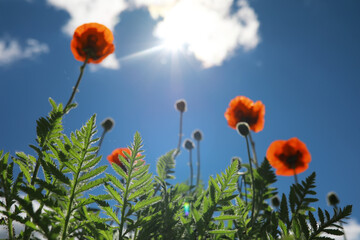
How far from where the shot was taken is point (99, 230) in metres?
0.49

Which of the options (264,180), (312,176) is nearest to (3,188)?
(312,176)

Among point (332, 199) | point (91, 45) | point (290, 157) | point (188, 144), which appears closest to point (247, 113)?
point (290, 157)

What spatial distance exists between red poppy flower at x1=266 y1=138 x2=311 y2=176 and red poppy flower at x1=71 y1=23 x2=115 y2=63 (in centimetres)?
174

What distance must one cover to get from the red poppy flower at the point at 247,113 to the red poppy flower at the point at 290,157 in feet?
0.95

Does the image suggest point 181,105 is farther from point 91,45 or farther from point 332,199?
point 91,45

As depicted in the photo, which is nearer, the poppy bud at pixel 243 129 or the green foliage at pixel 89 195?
the green foliage at pixel 89 195

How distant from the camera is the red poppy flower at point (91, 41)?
69.9 inches

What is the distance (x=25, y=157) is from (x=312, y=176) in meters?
0.70

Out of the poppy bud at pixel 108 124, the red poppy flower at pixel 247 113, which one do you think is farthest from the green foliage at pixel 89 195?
the poppy bud at pixel 108 124

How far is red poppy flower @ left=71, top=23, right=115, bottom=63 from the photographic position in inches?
69.9

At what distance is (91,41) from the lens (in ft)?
5.83

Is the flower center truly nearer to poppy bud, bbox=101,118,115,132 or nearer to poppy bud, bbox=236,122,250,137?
poppy bud, bbox=236,122,250,137

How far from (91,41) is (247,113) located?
149 cm

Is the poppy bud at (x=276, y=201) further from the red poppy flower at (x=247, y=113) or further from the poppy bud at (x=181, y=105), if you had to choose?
the poppy bud at (x=181, y=105)
